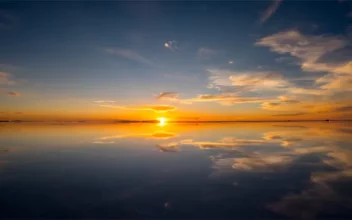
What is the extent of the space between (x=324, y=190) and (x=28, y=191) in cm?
1433

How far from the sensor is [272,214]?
8.73 m

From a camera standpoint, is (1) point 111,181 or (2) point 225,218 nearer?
Answer: (2) point 225,218

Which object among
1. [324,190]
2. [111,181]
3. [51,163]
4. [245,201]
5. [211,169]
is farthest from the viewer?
[51,163]

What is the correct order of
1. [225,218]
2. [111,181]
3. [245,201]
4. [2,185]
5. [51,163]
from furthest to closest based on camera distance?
[51,163] < [111,181] < [2,185] < [245,201] < [225,218]

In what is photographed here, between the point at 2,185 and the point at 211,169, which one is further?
the point at 211,169

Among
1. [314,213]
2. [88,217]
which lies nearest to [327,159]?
[314,213]

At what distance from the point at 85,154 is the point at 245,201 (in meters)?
16.1

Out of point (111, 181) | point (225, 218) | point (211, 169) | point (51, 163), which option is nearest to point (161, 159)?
point (211, 169)

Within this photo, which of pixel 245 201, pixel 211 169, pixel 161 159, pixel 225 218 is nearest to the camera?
pixel 225 218

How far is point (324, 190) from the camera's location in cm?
1123

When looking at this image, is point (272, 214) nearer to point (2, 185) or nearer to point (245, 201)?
point (245, 201)

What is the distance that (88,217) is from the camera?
8.62 meters

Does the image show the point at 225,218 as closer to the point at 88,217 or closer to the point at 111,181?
the point at 88,217

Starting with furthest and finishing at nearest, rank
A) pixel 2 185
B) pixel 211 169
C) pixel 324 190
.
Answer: pixel 211 169 → pixel 2 185 → pixel 324 190
